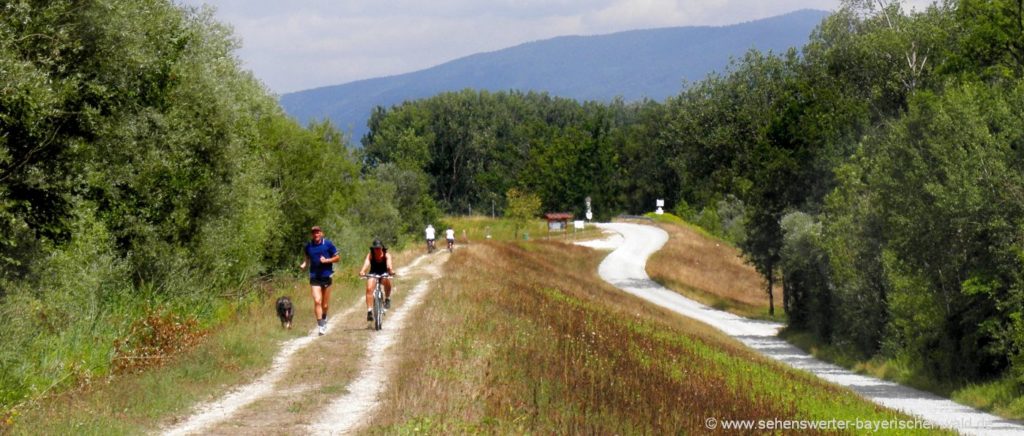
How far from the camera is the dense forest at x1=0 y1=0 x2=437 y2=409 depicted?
52.9ft

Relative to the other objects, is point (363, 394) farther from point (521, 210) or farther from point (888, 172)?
point (521, 210)

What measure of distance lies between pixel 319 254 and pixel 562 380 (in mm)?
7592

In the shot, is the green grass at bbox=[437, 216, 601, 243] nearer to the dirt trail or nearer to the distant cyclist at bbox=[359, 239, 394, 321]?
the distant cyclist at bbox=[359, 239, 394, 321]

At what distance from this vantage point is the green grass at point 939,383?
87.9 ft

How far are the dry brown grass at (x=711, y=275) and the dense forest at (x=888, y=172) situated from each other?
1017 cm

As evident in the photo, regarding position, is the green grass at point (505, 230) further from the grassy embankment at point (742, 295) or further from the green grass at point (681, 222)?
the green grass at point (681, 222)

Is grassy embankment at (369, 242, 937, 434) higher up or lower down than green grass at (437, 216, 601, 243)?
higher up

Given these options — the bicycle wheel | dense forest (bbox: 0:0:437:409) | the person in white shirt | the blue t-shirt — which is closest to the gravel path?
the bicycle wheel

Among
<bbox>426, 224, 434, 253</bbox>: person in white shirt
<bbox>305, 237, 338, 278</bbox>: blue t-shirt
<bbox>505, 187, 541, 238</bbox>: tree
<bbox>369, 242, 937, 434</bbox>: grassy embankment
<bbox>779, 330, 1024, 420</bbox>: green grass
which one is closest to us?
<bbox>369, 242, 937, 434</bbox>: grassy embankment

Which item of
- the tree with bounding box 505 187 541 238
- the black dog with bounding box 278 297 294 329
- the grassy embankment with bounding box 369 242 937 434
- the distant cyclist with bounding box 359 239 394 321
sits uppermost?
the distant cyclist with bounding box 359 239 394 321

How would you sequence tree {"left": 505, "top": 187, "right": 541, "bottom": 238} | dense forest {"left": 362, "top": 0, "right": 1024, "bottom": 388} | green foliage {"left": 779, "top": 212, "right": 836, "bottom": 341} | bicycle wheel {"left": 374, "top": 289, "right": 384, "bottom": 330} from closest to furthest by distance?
bicycle wheel {"left": 374, "top": 289, "right": 384, "bottom": 330} < dense forest {"left": 362, "top": 0, "right": 1024, "bottom": 388} < green foliage {"left": 779, "top": 212, "right": 836, "bottom": 341} < tree {"left": 505, "top": 187, "right": 541, "bottom": 238}

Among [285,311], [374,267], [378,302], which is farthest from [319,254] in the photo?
[285,311]

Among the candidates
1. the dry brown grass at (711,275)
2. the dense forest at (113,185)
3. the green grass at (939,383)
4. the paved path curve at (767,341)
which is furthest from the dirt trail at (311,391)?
the dry brown grass at (711,275)

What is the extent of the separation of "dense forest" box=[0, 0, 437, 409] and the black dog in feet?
6.76
